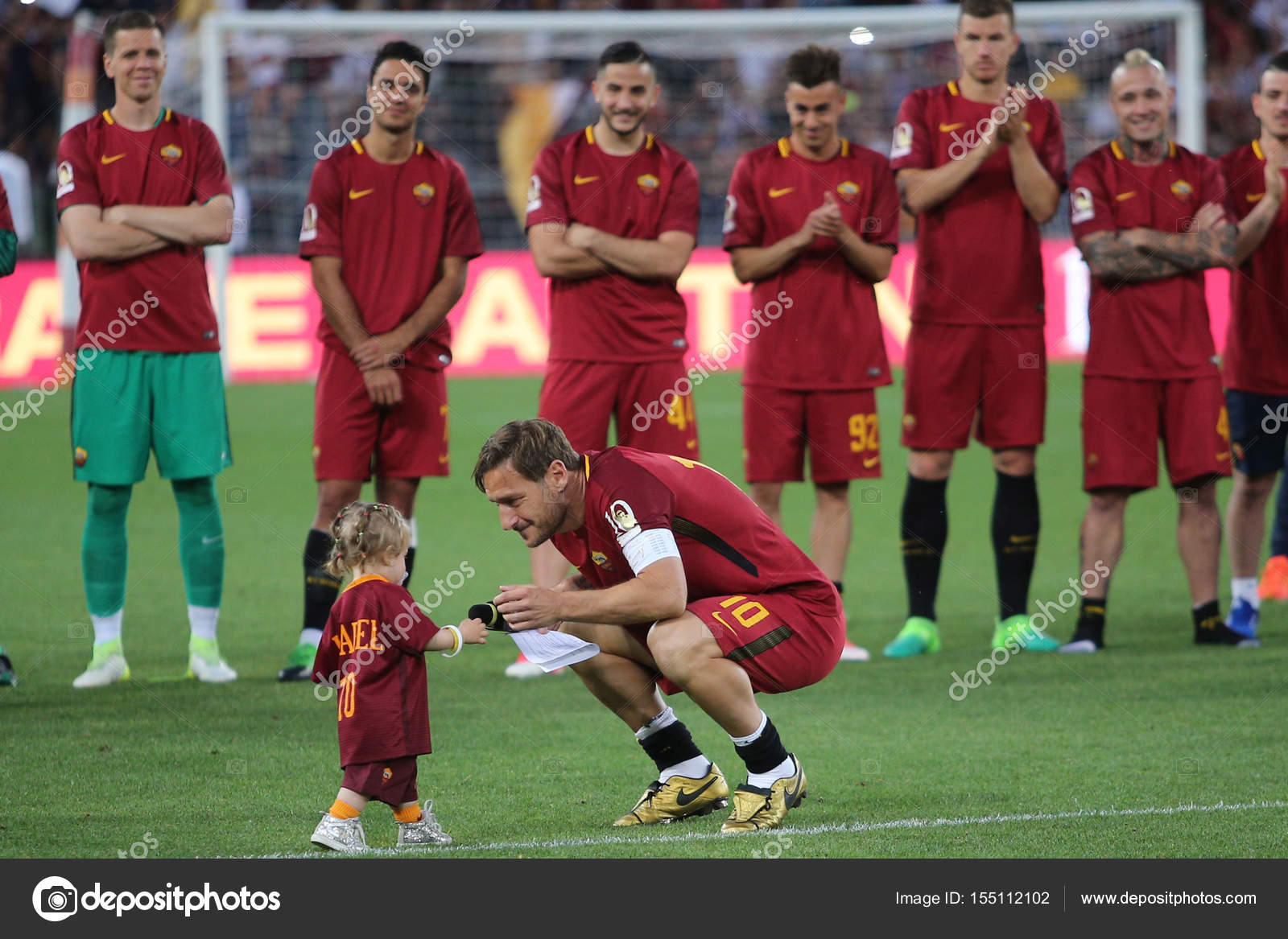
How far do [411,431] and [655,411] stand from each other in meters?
1.01

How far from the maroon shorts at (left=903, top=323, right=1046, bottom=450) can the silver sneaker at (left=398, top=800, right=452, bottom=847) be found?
12.1 ft

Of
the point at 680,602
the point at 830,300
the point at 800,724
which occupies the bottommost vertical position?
the point at 800,724

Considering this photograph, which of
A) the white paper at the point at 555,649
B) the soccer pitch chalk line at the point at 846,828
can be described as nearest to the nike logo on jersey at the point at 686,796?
the soccer pitch chalk line at the point at 846,828

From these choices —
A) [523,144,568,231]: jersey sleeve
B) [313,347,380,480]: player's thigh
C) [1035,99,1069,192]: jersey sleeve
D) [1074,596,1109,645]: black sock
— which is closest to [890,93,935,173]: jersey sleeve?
[1035,99,1069,192]: jersey sleeve

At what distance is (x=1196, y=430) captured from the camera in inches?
287

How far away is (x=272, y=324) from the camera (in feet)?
55.8

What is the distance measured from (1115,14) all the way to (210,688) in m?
12.0

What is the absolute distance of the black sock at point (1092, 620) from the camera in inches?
290

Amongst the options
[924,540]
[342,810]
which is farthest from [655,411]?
[342,810]

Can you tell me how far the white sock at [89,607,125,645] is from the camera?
6.68m

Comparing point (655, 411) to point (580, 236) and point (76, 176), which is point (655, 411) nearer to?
point (580, 236)

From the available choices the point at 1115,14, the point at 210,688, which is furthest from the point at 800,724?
the point at 1115,14

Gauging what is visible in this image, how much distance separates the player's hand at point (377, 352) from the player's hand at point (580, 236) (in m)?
0.84

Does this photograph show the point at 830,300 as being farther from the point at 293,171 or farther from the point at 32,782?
the point at 293,171
